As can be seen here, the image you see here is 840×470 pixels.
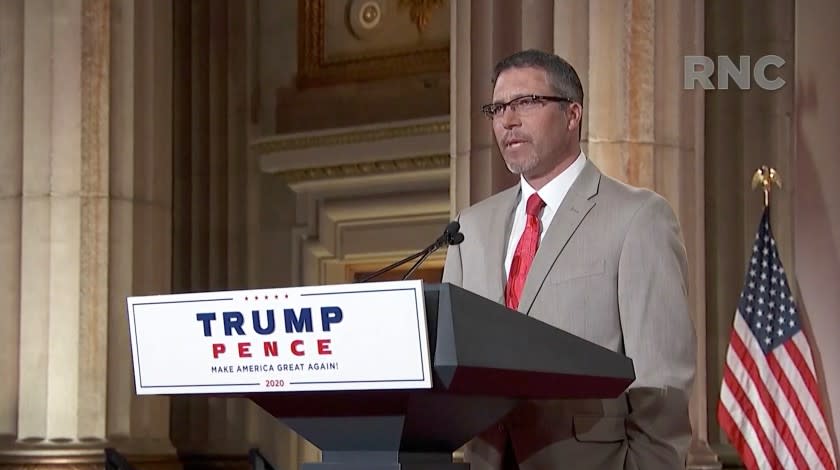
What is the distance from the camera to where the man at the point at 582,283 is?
2.92 m

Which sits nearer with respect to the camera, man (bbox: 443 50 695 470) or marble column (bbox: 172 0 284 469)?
man (bbox: 443 50 695 470)

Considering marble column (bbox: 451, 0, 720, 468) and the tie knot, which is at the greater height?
marble column (bbox: 451, 0, 720, 468)

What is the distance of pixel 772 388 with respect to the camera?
7.36 m

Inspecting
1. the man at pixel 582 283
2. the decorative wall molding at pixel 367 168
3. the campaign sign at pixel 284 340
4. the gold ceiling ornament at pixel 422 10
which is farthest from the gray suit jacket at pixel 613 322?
the gold ceiling ornament at pixel 422 10

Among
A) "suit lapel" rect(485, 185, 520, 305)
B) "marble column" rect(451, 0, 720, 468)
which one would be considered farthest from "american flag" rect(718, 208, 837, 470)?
"suit lapel" rect(485, 185, 520, 305)

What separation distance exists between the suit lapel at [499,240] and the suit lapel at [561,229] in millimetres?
106

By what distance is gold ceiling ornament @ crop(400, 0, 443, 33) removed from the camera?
415 inches

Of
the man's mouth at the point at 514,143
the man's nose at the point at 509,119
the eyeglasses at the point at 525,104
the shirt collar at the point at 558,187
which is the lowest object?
the shirt collar at the point at 558,187

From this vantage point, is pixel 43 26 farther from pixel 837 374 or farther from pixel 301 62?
pixel 837 374

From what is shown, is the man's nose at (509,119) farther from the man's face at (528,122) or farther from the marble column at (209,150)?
the marble column at (209,150)

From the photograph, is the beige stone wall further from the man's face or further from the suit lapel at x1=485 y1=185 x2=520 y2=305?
the man's face

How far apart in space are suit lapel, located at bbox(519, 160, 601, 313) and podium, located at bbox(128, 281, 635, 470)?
278 mm

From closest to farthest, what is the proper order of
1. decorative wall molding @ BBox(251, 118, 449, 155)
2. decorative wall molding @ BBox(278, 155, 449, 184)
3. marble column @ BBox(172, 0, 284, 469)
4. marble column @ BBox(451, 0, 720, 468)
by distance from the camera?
marble column @ BBox(451, 0, 720, 468), decorative wall molding @ BBox(251, 118, 449, 155), decorative wall molding @ BBox(278, 155, 449, 184), marble column @ BBox(172, 0, 284, 469)

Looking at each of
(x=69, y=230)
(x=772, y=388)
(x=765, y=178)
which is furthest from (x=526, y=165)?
(x=69, y=230)
